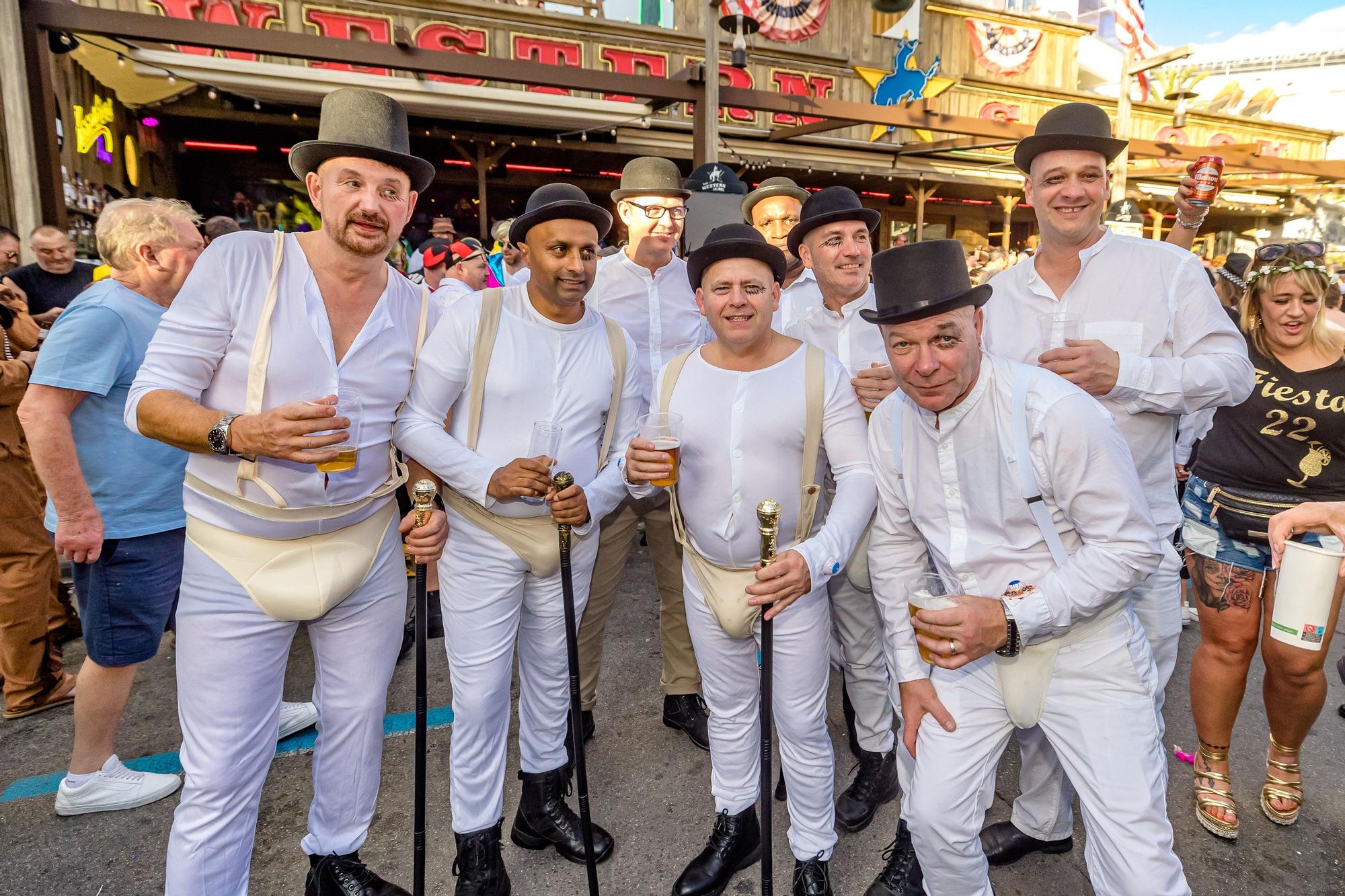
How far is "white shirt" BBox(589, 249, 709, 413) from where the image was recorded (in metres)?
4.45

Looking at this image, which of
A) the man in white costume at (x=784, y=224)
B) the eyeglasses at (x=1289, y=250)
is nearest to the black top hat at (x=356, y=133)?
the man in white costume at (x=784, y=224)

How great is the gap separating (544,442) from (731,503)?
787mm

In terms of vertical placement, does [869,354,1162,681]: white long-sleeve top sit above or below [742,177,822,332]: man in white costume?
below

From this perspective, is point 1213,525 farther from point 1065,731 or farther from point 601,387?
point 601,387

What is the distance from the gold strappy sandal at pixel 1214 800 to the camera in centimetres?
321

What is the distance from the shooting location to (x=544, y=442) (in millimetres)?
2824

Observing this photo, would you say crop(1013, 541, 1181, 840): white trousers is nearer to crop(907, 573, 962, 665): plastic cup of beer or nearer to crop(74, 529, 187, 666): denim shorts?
crop(907, 573, 962, 665): plastic cup of beer

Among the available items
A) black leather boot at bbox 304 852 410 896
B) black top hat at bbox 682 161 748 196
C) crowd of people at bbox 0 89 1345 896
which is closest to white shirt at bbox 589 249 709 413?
crowd of people at bbox 0 89 1345 896

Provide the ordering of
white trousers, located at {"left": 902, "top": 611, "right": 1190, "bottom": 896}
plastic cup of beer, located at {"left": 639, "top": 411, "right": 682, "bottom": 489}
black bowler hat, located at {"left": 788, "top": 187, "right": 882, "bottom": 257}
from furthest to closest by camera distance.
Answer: black bowler hat, located at {"left": 788, "top": 187, "right": 882, "bottom": 257}
plastic cup of beer, located at {"left": 639, "top": 411, "right": 682, "bottom": 489}
white trousers, located at {"left": 902, "top": 611, "right": 1190, "bottom": 896}

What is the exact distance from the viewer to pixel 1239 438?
3.50 m

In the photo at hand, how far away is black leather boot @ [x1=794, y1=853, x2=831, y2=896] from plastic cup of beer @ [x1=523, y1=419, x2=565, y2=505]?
1.81m

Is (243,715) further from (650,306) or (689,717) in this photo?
(650,306)

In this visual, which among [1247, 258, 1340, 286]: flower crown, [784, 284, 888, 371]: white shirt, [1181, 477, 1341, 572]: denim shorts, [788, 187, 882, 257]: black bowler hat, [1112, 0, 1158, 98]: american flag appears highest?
[1112, 0, 1158, 98]: american flag

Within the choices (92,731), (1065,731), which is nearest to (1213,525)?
(1065,731)
